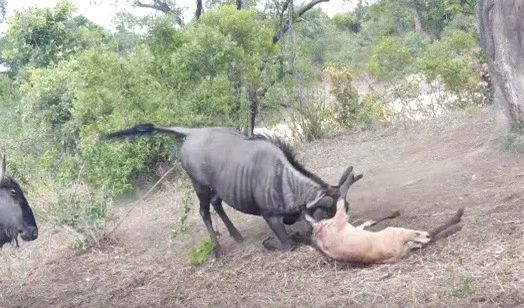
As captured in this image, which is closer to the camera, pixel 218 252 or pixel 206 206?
pixel 218 252

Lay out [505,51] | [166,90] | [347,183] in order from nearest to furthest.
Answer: [347,183]
[505,51]
[166,90]

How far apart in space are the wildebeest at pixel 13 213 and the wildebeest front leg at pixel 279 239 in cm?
259

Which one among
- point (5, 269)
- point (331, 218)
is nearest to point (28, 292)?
point (5, 269)

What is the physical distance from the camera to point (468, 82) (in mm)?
14398

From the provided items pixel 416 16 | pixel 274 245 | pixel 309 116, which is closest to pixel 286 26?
pixel 309 116

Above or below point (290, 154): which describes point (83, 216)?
below

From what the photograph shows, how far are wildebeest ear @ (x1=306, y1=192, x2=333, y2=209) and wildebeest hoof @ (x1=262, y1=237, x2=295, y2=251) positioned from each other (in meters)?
0.49

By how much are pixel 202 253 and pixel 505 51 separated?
419cm

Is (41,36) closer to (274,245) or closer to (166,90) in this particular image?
(166,90)

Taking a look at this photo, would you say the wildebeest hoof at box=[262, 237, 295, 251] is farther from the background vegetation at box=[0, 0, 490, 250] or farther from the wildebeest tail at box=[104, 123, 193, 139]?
the background vegetation at box=[0, 0, 490, 250]

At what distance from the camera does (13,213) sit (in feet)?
27.1

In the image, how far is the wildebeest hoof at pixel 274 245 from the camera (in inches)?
293

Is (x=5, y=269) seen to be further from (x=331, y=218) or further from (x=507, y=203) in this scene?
(x=507, y=203)

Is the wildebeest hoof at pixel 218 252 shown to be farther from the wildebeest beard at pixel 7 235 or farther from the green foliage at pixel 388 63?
the green foliage at pixel 388 63
